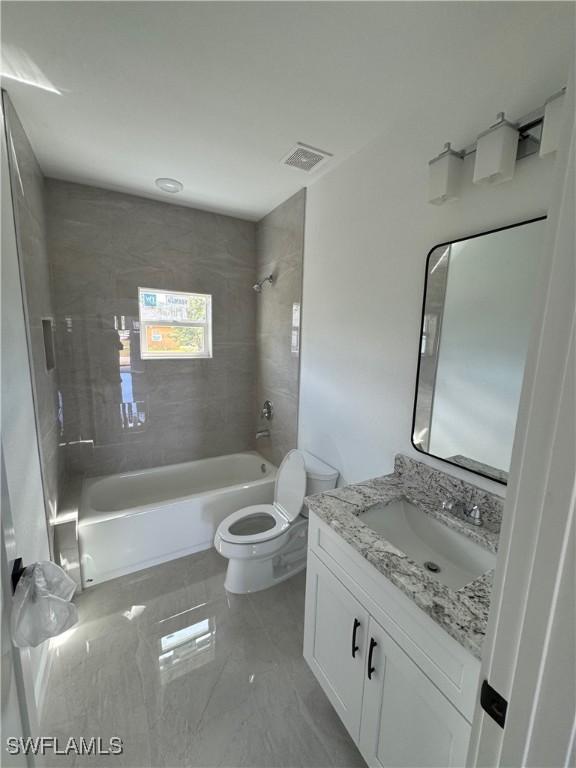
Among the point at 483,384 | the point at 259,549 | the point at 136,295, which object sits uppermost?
the point at 136,295

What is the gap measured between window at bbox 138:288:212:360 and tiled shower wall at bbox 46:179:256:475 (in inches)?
2.5

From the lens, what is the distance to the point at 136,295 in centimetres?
264

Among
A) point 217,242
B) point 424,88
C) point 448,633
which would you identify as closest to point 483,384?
point 448,633

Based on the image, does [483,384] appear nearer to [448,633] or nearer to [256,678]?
[448,633]

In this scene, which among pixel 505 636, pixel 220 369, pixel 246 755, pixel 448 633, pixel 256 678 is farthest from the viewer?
pixel 220 369

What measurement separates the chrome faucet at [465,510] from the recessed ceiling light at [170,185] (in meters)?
2.62

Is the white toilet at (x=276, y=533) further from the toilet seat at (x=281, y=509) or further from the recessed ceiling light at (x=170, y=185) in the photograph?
the recessed ceiling light at (x=170, y=185)

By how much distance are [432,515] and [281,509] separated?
1.19 m

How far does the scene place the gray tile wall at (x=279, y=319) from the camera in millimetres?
2441

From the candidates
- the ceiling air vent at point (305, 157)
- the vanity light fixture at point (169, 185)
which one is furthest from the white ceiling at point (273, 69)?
the vanity light fixture at point (169, 185)

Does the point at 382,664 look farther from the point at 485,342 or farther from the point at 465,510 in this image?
the point at 485,342

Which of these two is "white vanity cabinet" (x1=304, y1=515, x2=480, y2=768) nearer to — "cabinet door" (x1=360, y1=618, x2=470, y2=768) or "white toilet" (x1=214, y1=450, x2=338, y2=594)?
"cabinet door" (x1=360, y1=618, x2=470, y2=768)

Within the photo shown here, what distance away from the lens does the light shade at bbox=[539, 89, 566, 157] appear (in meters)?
0.90

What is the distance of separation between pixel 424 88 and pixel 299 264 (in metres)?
1.21
